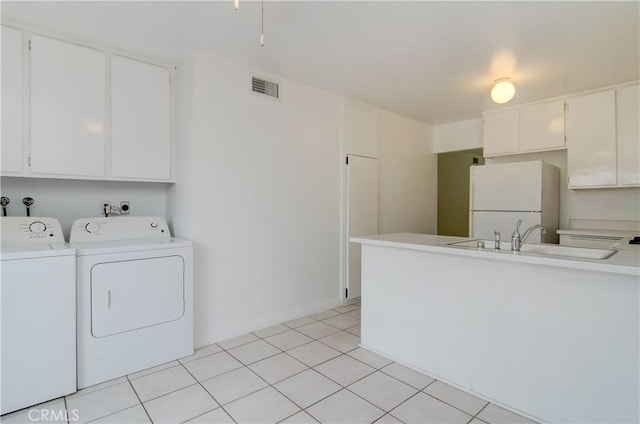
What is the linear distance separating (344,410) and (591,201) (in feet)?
12.5

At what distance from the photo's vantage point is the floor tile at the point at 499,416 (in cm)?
174

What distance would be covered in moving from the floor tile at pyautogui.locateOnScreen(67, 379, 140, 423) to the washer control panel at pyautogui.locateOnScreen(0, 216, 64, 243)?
43.5 inches

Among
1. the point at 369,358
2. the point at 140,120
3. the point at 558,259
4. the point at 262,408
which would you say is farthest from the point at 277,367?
the point at 140,120

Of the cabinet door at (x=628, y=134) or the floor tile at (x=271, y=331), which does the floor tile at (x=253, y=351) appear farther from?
the cabinet door at (x=628, y=134)

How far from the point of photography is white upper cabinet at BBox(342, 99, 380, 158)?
3799 mm

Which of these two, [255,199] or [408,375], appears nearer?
[408,375]

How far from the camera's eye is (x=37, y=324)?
6.16ft

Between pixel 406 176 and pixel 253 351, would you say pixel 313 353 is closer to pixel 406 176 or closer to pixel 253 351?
pixel 253 351

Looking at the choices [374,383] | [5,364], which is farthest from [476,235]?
[5,364]

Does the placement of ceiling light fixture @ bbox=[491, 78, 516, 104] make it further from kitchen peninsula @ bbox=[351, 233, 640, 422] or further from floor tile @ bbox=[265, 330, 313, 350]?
floor tile @ bbox=[265, 330, 313, 350]

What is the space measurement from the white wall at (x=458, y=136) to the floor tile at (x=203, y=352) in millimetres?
4333

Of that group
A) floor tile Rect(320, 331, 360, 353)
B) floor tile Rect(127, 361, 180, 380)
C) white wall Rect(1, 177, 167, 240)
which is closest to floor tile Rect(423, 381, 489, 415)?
floor tile Rect(320, 331, 360, 353)

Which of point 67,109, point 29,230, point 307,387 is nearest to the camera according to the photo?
point 307,387

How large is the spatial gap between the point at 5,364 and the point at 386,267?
97.4 inches
